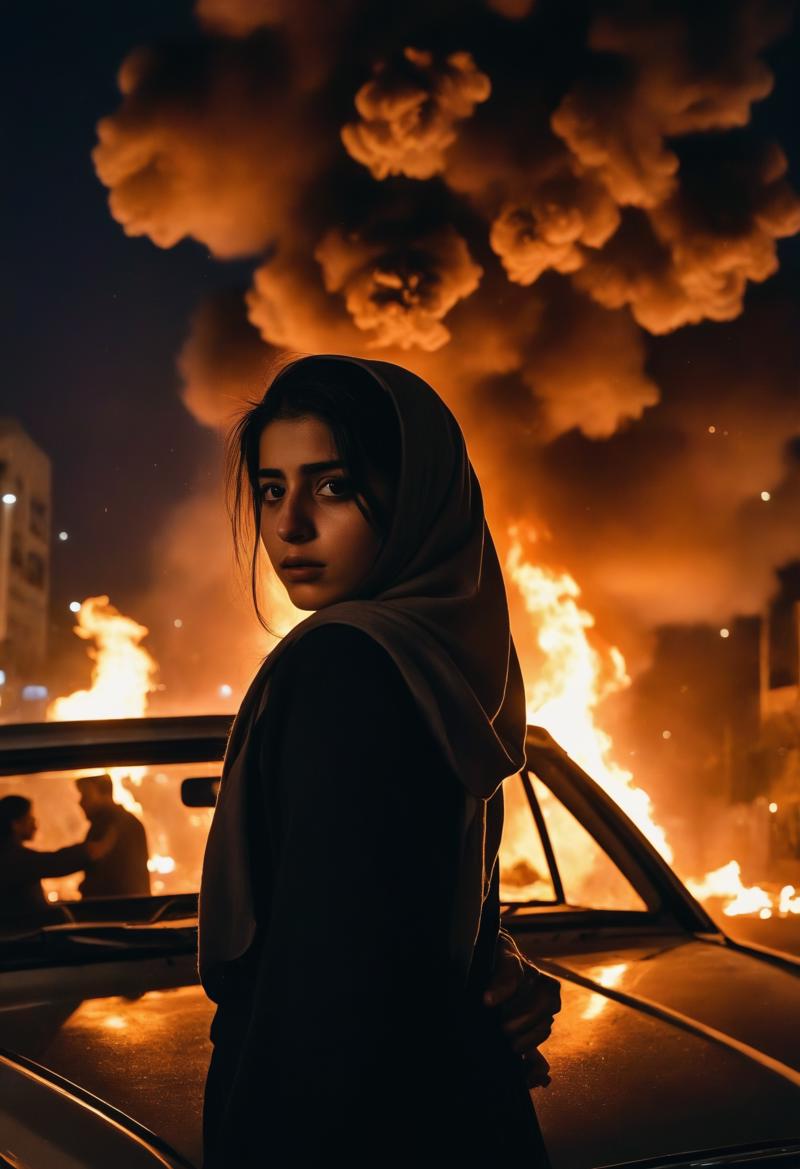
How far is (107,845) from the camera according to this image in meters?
3.42

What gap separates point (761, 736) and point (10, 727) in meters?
41.9

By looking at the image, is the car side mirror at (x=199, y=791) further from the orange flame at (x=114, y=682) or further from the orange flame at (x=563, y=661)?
the orange flame at (x=114, y=682)

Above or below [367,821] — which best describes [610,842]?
above

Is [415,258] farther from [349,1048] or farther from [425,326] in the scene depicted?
[349,1048]

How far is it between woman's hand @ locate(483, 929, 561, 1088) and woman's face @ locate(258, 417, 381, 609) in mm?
421

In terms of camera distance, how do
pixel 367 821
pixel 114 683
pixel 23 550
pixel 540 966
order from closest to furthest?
pixel 367 821, pixel 540 966, pixel 114 683, pixel 23 550

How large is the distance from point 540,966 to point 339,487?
1486mm

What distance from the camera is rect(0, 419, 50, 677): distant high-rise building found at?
63688mm

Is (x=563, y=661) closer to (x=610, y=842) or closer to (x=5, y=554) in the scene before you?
(x=610, y=842)

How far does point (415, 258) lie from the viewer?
2267 centimetres

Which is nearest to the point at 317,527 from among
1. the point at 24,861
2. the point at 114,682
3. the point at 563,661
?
the point at 24,861

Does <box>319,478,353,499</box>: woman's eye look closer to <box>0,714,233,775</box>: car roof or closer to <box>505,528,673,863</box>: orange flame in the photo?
<box>0,714,233,775</box>: car roof

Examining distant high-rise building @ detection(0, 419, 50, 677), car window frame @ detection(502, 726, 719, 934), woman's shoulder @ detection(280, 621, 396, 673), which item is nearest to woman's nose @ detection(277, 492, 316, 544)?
woman's shoulder @ detection(280, 621, 396, 673)

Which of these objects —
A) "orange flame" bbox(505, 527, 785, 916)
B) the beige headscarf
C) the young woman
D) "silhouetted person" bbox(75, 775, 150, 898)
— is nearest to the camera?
the young woman
